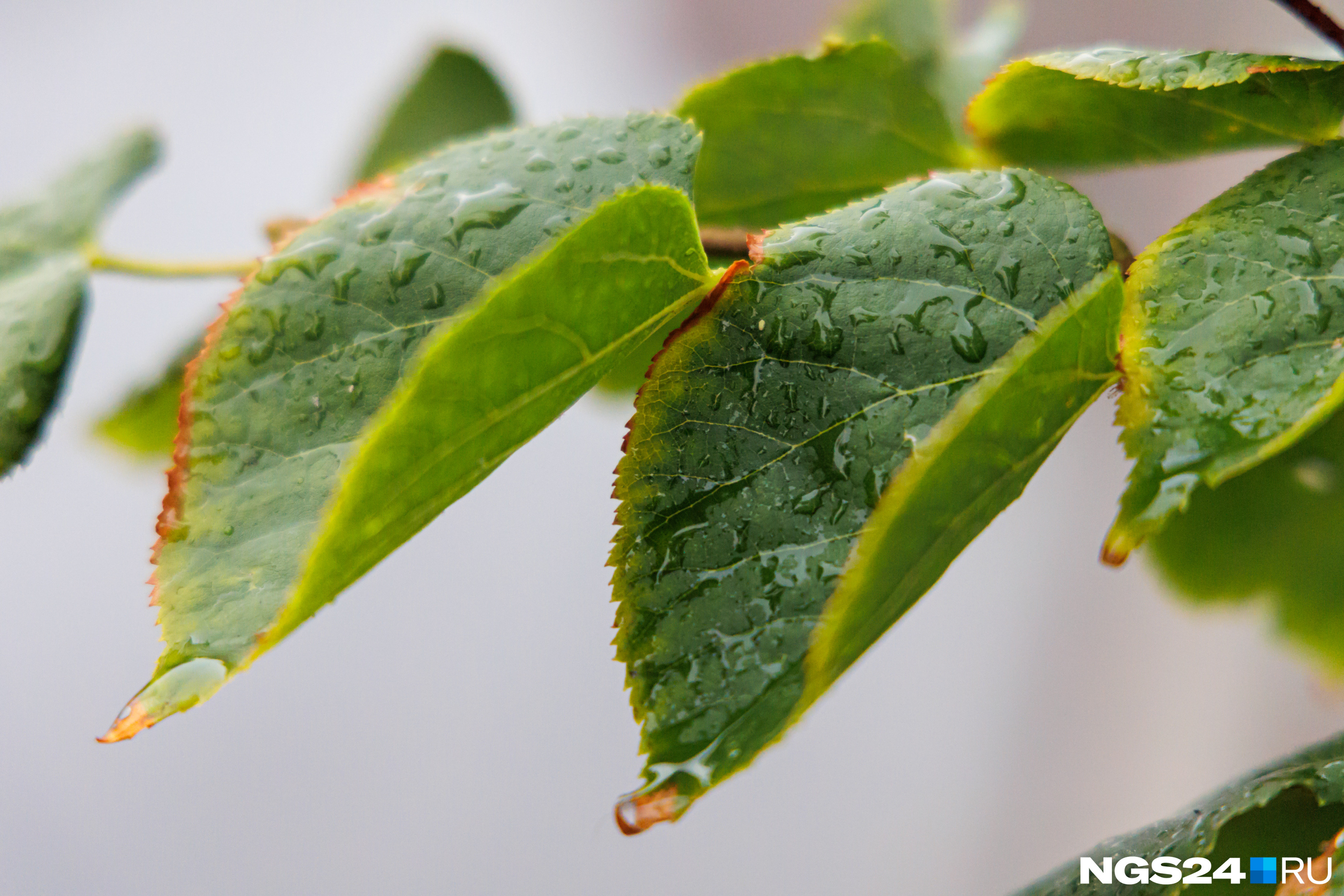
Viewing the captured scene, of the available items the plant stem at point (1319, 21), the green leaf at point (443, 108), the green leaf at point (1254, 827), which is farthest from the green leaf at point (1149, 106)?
the green leaf at point (443, 108)

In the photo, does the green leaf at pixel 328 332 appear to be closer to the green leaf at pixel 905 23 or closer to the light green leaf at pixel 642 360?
the light green leaf at pixel 642 360

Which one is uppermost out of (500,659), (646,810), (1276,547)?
(646,810)

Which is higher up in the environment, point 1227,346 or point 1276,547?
point 1227,346

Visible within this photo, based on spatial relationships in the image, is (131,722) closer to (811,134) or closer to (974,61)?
(811,134)

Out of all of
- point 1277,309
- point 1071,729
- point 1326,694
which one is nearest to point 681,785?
point 1277,309

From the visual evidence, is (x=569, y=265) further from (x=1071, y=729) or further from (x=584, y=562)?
(x=1071, y=729)

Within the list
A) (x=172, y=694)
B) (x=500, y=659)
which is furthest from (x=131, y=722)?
(x=500, y=659)
